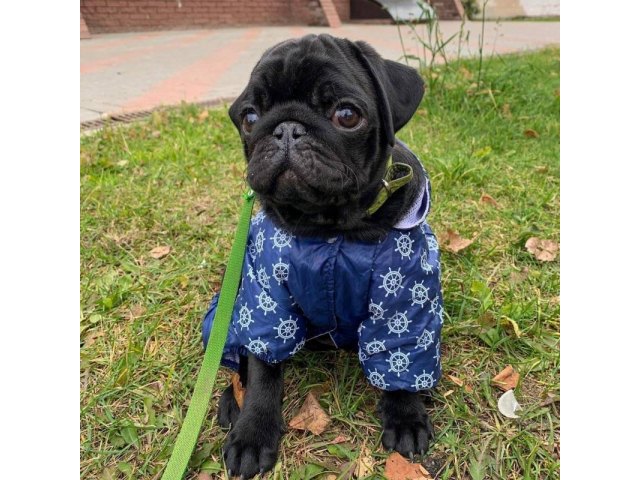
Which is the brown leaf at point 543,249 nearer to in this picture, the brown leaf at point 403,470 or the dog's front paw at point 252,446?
the brown leaf at point 403,470

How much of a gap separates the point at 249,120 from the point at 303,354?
45.5 inches

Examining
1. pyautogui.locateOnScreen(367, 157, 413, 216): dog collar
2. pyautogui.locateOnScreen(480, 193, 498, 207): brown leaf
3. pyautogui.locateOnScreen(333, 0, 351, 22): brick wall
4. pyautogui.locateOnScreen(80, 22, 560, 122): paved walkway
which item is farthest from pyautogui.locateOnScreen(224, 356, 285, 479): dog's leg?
pyautogui.locateOnScreen(333, 0, 351, 22): brick wall

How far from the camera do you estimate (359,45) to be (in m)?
2.06

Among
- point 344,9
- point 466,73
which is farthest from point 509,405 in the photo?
point 344,9

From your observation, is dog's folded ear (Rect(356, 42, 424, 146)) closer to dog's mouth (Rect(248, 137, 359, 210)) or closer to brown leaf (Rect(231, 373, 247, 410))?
dog's mouth (Rect(248, 137, 359, 210))

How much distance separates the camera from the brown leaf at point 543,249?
3016 millimetres

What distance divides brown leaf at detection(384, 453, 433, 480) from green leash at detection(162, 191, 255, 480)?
74 centimetres

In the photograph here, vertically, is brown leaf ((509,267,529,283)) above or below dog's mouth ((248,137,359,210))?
below

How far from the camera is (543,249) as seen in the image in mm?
3086

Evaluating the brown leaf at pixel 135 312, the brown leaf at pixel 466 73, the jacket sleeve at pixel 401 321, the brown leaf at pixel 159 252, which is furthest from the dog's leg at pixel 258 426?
the brown leaf at pixel 466 73

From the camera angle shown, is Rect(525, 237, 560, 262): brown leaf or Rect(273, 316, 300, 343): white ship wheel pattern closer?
Rect(273, 316, 300, 343): white ship wheel pattern

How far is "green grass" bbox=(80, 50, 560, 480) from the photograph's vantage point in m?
1.92

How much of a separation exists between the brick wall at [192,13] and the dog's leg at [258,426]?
13327mm
